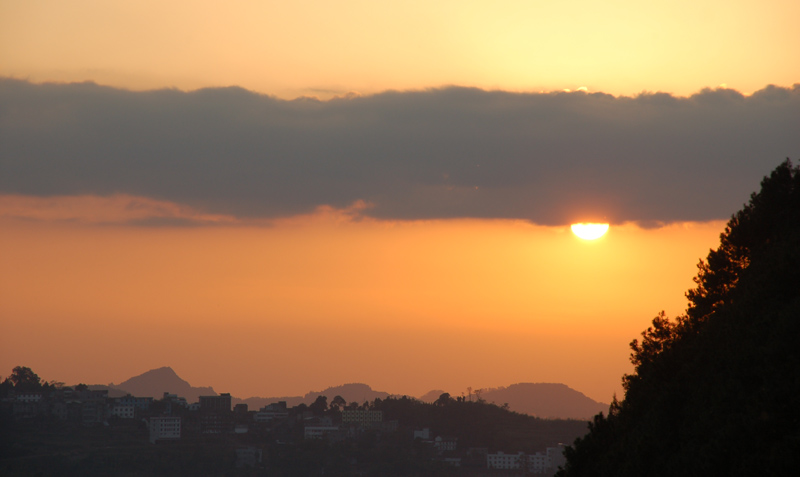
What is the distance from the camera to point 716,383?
93.1 feet

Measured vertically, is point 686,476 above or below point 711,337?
below

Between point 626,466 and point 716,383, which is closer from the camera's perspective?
point 716,383

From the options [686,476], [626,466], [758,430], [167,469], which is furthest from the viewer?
→ [167,469]

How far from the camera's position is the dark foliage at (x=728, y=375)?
24172 mm

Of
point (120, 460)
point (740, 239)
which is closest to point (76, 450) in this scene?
point (120, 460)

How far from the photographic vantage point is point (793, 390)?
23344mm

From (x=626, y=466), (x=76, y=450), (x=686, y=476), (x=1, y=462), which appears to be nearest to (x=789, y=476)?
(x=686, y=476)

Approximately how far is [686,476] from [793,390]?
551cm

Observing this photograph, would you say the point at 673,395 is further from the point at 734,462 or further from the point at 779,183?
the point at 779,183

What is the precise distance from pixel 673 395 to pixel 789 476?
10.9 meters

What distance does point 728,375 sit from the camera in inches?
1108

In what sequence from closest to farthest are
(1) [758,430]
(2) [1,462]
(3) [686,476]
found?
(1) [758,430]
(3) [686,476]
(2) [1,462]

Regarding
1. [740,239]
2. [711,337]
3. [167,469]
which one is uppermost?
[740,239]

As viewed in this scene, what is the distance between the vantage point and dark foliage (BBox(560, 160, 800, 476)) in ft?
79.3
